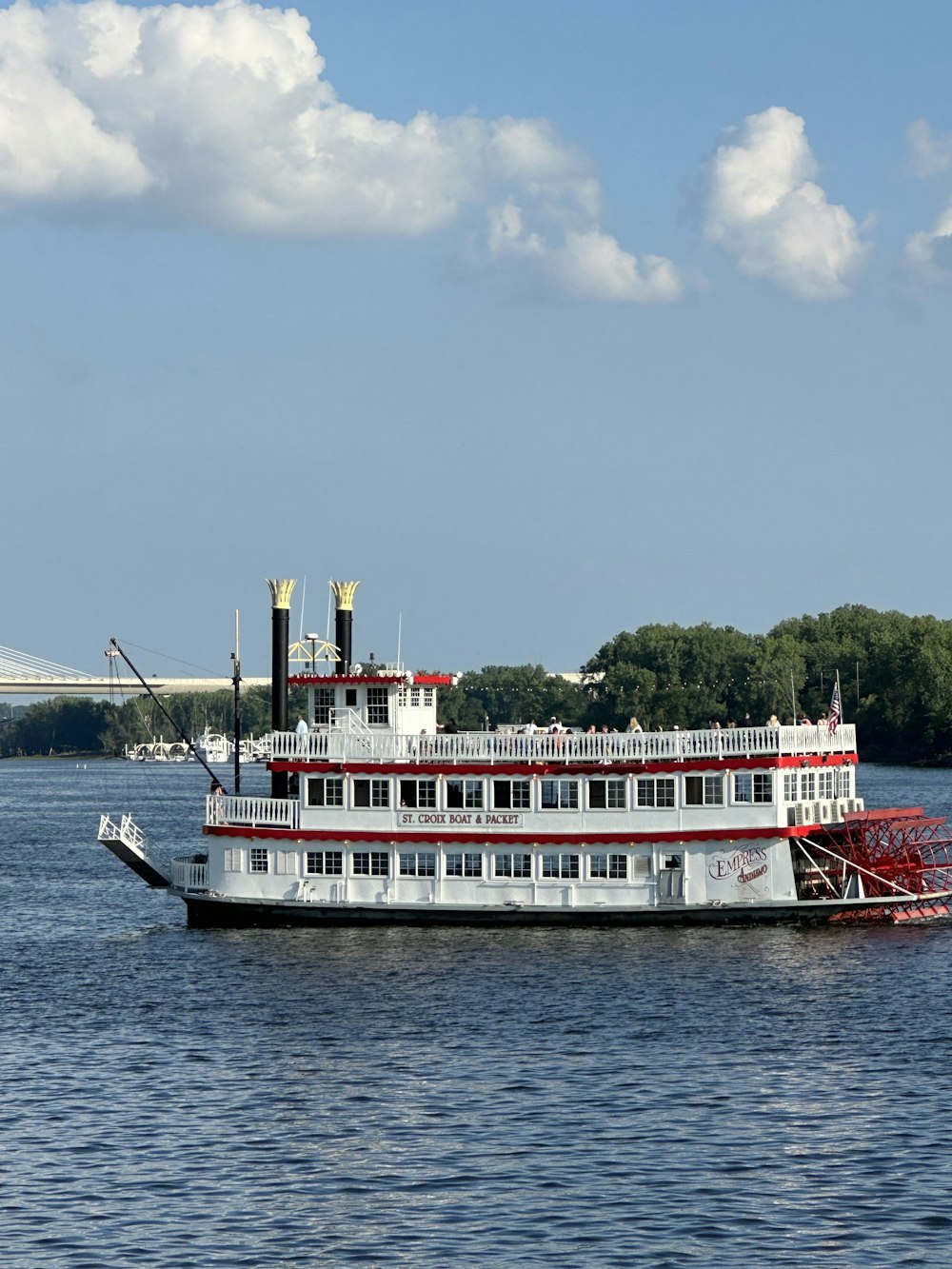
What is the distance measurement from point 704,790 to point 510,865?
18.4 ft

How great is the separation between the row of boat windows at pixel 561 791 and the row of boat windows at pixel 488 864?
1.29 m

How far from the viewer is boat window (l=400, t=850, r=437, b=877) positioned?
53.2 meters

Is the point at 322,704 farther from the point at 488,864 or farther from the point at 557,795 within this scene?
the point at 557,795

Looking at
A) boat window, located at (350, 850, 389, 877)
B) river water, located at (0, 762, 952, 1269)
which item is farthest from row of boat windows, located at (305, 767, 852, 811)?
river water, located at (0, 762, 952, 1269)

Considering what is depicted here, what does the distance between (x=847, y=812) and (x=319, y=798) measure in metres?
14.7

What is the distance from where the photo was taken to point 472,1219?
28375 mm

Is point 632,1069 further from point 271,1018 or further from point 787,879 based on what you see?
point 787,879

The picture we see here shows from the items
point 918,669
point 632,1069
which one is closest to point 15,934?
point 632,1069

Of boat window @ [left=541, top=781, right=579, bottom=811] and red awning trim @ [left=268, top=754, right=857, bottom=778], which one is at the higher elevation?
red awning trim @ [left=268, top=754, right=857, bottom=778]

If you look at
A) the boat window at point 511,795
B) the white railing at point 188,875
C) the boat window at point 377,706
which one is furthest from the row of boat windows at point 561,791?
the white railing at point 188,875

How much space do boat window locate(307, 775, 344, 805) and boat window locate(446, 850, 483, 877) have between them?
3.64 metres

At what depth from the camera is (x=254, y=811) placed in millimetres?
54875

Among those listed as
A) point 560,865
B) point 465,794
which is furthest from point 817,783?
point 465,794

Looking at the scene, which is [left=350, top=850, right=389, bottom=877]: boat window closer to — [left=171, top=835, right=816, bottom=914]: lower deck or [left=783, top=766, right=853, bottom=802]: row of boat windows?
[left=171, top=835, right=816, bottom=914]: lower deck
